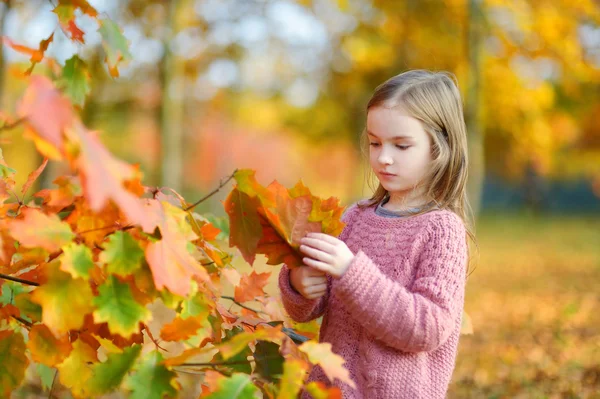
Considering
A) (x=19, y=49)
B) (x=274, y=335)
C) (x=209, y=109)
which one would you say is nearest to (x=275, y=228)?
(x=274, y=335)

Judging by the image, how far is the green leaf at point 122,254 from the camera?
1001mm

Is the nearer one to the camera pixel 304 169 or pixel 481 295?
pixel 481 295

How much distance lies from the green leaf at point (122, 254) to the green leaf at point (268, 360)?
36 cm

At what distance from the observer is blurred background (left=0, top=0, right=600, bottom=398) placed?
4009 millimetres

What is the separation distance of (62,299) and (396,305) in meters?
0.69

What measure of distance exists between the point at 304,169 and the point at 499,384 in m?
30.7

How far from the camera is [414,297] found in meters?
1.33

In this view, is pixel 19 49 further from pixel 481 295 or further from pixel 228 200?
pixel 481 295

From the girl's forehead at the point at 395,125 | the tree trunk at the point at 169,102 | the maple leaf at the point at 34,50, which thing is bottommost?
the tree trunk at the point at 169,102

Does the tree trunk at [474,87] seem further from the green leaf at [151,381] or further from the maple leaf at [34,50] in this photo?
the green leaf at [151,381]

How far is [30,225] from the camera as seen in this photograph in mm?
999

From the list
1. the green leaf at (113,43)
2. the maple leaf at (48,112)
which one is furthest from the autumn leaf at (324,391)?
the green leaf at (113,43)

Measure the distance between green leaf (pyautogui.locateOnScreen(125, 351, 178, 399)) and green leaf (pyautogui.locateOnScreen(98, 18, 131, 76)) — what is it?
730 millimetres

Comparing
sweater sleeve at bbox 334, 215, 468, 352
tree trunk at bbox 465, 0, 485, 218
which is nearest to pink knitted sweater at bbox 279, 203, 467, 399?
sweater sleeve at bbox 334, 215, 468, 352
